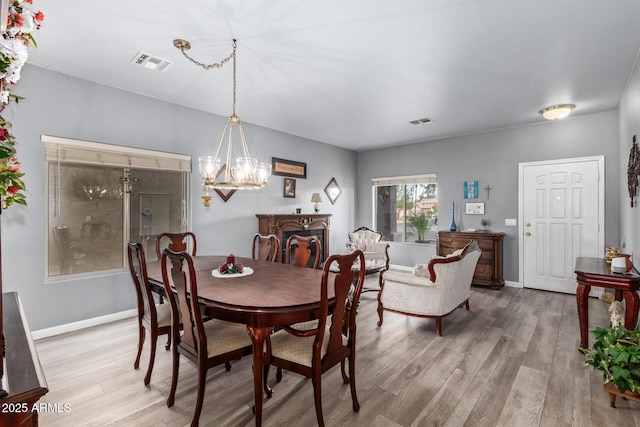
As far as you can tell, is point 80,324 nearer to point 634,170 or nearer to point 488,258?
point 488,258

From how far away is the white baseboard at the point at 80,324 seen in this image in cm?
316

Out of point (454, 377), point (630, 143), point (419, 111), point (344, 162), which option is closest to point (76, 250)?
point (454, 377)

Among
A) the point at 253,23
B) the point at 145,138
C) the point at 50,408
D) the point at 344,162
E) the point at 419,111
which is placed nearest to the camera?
the point at 50,408

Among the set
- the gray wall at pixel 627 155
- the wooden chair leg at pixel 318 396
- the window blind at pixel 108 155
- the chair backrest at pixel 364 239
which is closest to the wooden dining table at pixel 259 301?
the wooden chair leg at pixel 318 396

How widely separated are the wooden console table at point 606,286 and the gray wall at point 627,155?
0.39 m

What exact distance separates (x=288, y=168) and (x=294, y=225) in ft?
3.50

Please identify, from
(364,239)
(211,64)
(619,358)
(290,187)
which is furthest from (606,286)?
(290,187)

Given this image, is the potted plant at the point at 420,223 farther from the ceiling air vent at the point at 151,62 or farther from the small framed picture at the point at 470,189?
the ceiling air vent at the point at 151,62

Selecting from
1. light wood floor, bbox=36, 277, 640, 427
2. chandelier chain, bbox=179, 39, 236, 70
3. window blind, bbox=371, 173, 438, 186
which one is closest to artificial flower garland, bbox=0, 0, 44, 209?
light wood floor, bbox=36, 277, 640, 427

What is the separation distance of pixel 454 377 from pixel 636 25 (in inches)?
119

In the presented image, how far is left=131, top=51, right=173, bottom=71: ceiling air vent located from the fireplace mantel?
247 centimetres

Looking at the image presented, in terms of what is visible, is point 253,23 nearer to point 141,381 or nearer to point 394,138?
point 141,381

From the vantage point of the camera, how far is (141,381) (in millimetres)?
2393

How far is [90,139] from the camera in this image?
3.46 meters
